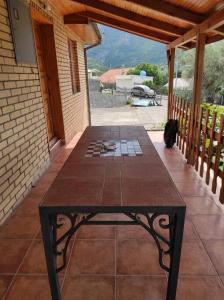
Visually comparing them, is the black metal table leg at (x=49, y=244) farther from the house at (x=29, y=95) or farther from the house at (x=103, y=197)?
the house at (x=29, y=95)

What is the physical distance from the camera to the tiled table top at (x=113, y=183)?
4.01 ft

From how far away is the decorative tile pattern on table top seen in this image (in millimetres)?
1926

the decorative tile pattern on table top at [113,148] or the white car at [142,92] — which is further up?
the decorative tile pattern on table top at [113,148]

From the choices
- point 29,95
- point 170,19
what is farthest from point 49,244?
point 170,19

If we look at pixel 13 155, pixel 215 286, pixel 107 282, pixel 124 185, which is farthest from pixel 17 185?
pixel 215 286

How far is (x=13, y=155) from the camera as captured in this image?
2607mm

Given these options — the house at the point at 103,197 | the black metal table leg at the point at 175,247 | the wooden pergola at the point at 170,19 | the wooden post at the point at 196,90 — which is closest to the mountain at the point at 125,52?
the wooden pergola at the point at 170,19

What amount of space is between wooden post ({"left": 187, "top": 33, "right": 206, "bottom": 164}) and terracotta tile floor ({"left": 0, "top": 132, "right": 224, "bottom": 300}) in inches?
59.5

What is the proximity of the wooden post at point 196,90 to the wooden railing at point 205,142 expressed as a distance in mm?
17

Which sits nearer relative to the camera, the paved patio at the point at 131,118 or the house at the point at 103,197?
the house at the point at 103,197

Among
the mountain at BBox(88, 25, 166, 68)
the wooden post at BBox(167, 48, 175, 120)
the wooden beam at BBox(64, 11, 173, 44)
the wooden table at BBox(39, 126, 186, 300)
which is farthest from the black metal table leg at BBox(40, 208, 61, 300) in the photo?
the mountain at BBox(88, 25, 166, 68)

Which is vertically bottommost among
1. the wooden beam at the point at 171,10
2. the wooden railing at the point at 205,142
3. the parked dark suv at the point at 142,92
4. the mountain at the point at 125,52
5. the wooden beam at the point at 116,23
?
the parked dark suv at the point at 142,92

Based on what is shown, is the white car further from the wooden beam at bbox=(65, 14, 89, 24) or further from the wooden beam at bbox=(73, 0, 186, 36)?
the wooden beam at bbox=(73, 0, 186, 36)

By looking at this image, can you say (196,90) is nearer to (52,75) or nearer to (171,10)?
(171,10)
